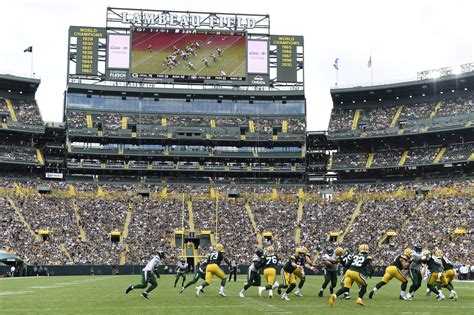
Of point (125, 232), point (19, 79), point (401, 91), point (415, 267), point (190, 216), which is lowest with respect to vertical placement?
point (125, 232)

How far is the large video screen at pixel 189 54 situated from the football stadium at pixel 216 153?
5.8 inches

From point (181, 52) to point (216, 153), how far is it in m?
13.4

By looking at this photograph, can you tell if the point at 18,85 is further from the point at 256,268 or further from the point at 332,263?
the point at 332,263

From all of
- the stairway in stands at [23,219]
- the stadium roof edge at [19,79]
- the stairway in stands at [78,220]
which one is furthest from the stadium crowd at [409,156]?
the stadium roof edge at [19,79]

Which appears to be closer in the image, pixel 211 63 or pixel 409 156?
pixel 409 156

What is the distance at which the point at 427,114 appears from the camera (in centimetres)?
7394

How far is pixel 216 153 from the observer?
77125mm

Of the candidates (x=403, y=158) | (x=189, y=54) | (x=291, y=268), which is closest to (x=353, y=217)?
(x=403, y=158)

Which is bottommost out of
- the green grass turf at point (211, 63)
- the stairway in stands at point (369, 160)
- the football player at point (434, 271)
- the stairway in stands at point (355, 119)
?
the football player at point (434, 271)

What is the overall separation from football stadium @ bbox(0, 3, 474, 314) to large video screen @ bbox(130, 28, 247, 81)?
15 cm

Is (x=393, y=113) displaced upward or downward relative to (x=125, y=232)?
upward

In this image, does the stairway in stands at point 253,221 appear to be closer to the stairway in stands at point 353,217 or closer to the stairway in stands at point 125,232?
the stairway in stands at point 353,217

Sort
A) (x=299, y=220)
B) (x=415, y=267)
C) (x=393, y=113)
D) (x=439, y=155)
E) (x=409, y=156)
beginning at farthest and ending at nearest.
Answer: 1. (x=393, y=113)
2. (x=409, y=156)
3. (x=439, y=155)
4. (x=299, y=220)
5. (x=415, y=267)

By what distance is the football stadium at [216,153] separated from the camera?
61.8 m
